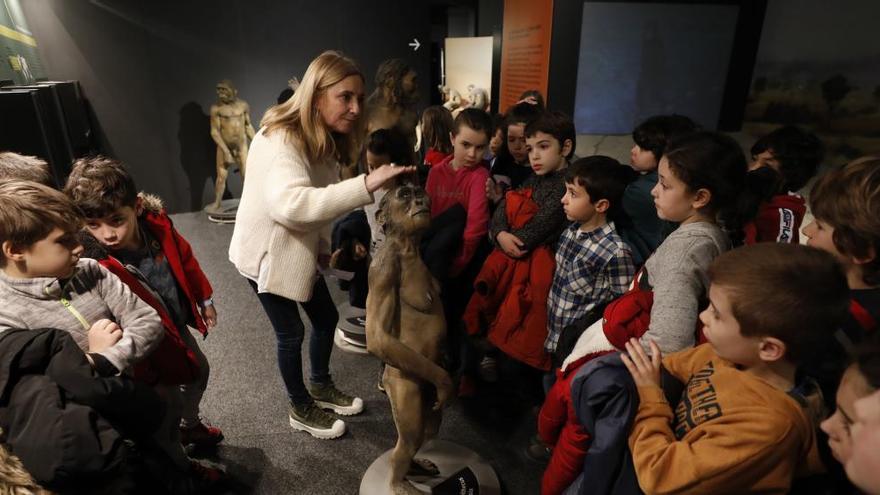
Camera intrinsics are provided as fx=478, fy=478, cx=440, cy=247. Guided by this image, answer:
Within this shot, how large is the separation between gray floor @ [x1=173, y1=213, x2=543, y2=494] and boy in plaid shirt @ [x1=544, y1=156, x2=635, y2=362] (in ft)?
2.46

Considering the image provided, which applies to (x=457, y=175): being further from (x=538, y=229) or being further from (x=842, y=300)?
(x=842, y=300)

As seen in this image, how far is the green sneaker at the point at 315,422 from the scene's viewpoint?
249cm

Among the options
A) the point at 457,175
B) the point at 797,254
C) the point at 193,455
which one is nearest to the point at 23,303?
the point at 193,455

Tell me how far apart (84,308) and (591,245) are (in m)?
1.83

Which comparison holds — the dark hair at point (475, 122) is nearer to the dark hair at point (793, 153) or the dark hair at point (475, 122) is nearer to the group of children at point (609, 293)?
the group of children at point (609, 293)

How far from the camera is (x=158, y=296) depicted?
1949 mm

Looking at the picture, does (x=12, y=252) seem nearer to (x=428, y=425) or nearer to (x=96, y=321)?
(x=96, y=321)

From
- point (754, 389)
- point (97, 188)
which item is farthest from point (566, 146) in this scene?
Answer: point (97, 188)

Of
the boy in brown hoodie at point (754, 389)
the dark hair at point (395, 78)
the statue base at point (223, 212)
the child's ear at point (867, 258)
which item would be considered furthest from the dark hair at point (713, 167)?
the statue base at point (223, 212)

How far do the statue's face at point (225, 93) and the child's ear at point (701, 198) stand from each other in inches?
214

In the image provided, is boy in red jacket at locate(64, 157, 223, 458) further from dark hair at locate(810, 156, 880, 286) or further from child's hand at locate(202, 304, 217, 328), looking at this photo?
dark hair at locate(810, 156, 880, 286)

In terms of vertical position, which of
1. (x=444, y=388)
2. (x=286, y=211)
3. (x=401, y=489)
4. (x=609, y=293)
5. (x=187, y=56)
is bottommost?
(x=401, y=489)

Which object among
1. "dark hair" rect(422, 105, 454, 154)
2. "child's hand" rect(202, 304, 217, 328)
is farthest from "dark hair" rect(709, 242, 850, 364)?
"dark hair" rect(422, 105, 454, 154)

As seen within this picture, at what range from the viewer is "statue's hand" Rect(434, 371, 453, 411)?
169cm
